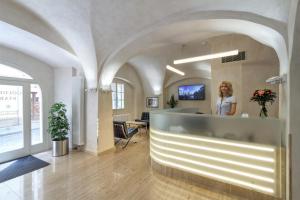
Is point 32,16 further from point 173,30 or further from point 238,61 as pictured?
point 238,61

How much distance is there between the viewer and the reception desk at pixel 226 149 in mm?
2381

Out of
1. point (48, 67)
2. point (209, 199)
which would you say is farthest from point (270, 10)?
Answer: point (48, 67)

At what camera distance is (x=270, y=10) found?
2.40m

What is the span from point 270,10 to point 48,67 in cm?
565

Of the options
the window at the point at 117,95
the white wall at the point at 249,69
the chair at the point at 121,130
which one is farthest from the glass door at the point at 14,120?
the white wall at the point at 249,69

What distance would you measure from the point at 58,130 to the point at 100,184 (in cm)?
246

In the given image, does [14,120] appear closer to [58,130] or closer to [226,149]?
[58,130]

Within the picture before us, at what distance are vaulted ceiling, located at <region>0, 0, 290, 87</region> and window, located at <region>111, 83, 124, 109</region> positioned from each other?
12.3 ft

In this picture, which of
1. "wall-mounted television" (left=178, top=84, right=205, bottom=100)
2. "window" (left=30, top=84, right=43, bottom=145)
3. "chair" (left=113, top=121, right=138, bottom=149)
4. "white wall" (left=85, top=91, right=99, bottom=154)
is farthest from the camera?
"wall-mounted television" (left=178, top=84, right=205, bottom=100)

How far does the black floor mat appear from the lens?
3.39 meters

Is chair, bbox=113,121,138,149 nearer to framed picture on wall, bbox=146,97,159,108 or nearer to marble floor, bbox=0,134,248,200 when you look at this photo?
marble floor, bbox=0,134,248,200

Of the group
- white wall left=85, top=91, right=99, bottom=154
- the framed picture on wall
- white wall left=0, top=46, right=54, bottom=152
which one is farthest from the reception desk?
the framed picture on wall

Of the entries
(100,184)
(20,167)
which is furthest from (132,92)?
(100,184)

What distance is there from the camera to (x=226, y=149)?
2.69 meters
